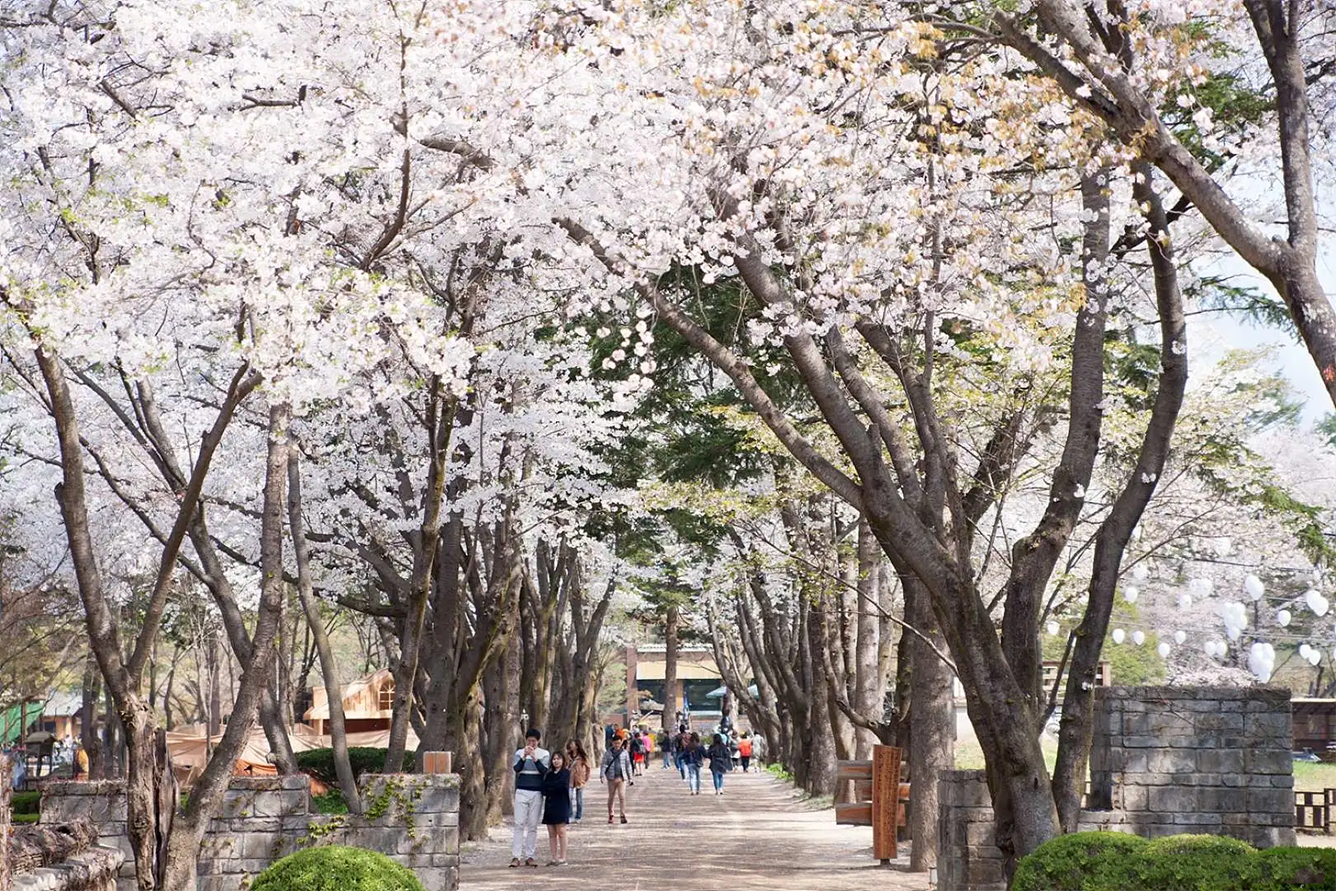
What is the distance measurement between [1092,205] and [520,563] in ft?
36.2

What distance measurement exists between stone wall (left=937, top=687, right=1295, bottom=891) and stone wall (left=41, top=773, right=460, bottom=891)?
5.83 meters

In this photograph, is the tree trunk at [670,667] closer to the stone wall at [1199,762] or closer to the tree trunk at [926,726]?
the tree trunk at [926,726]

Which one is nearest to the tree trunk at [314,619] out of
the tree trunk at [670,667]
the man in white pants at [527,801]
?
the man in white pants at [527,801]

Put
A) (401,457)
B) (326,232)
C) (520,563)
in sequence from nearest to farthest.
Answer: (326,232) → (401,457) → (520,563)

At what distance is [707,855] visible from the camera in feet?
58.9

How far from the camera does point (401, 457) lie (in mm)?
18531

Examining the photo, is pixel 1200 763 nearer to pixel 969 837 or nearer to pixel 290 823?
pixel 969 837

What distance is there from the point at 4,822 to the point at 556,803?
395 inches

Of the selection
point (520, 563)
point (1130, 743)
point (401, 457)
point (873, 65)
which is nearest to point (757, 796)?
point (520, 563)

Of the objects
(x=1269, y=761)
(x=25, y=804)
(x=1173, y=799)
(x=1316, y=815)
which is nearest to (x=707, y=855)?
(x=1173, y=799)

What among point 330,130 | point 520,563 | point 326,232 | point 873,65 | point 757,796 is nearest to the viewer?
point 873,65

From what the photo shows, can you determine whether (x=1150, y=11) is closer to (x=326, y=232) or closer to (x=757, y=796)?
(x=326, y=232)

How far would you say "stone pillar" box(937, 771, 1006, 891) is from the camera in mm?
12312

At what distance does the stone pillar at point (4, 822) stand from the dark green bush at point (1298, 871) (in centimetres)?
715
